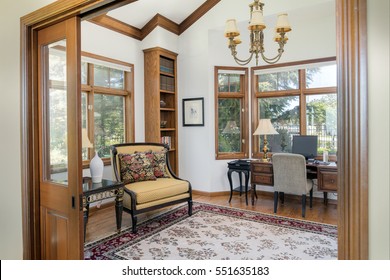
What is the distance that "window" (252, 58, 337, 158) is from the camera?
180 inches

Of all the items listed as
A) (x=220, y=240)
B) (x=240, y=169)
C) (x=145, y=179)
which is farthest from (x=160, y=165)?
(x=220, y=240)

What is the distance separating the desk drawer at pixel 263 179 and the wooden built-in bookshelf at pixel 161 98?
1.63 m

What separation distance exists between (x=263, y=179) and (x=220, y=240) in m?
1.59

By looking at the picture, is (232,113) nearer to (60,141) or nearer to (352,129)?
(60,141)

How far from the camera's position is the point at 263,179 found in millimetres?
4305

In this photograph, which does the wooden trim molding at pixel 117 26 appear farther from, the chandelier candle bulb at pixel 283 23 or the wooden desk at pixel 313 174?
the wooden desk at pixel 313 174

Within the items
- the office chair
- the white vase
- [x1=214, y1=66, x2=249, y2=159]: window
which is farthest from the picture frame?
the white vase

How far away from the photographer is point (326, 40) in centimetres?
445

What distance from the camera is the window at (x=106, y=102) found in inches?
164

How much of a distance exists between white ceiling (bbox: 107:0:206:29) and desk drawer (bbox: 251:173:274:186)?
3.25 metres

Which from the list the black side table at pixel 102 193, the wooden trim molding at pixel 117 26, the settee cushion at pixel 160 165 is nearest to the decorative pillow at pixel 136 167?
the settee cushion at pixel 160 165

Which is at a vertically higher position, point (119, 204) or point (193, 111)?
point (193, 111)
